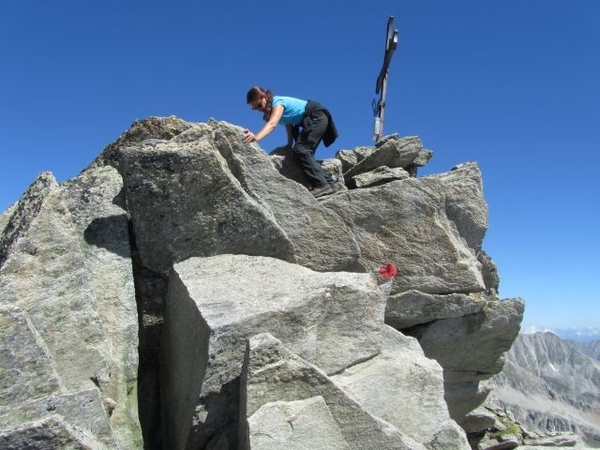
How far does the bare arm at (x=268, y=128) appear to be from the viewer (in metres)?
12.6

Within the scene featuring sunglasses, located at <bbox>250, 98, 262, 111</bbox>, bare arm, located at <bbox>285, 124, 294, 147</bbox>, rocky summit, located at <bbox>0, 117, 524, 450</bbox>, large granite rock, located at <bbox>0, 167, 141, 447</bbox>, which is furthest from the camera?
bare arm, located at <bbox>285, 124, 294, 147</bbox>

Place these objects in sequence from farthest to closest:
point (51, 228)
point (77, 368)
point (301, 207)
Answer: point (301, 207)
point (51, 228)
point (77, 368)

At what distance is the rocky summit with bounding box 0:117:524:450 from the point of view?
7.49m

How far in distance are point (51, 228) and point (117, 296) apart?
1626 millimetres

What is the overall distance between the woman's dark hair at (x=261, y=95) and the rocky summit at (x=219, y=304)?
2.03 meters

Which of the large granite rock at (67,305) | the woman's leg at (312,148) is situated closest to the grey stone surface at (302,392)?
the large granite rock at (67,305)

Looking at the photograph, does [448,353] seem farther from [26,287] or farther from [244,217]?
[26,287]

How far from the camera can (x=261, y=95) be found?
46.6ft

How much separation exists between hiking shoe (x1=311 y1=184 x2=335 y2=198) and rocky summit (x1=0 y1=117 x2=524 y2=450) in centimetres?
32

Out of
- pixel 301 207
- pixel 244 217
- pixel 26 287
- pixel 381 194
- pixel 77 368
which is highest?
pixel 381 194

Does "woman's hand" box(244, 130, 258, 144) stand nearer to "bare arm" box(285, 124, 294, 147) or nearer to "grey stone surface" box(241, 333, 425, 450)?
"bare arm" box(285, 124, 294, 147)

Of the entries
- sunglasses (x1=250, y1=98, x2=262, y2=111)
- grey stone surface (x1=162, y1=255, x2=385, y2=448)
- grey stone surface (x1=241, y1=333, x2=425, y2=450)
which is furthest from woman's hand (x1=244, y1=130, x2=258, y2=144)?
grey stone surface (x1=241, y1=333, x2=425, y2=450)

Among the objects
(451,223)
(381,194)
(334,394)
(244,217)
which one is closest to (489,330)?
(451,223)

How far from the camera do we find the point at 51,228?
31.9 feet
